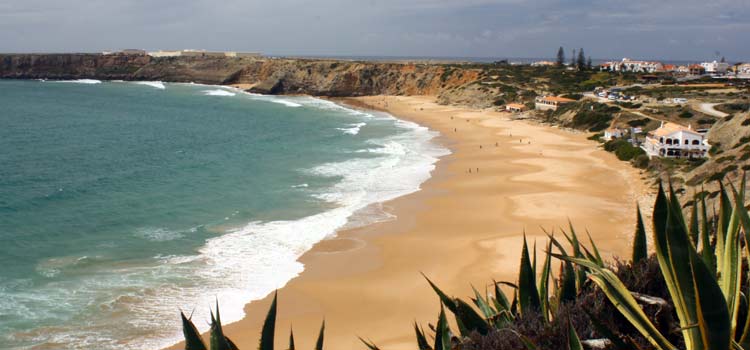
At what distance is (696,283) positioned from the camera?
300cm

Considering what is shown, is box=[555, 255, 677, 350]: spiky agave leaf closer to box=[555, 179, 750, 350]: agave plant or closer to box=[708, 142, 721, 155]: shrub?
box=[555, 179, 750, 350]: agave plant

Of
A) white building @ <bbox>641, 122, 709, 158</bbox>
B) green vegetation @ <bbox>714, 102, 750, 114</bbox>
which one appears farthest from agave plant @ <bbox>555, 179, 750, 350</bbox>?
green vegetation @ <bbox>714, 102, 750, 114</bbox>

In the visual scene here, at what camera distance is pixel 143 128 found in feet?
161

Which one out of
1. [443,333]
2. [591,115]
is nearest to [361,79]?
[591,115]

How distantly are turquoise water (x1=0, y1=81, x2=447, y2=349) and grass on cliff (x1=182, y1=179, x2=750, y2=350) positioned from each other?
8.86m

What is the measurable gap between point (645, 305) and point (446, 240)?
14191mm

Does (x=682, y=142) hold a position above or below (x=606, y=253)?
above

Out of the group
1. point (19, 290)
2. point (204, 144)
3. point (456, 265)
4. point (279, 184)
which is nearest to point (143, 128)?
point (204, 144)

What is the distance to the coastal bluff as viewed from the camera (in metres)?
88.1

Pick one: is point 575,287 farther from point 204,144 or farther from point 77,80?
point 77,80

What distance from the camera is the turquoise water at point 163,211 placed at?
13.6 metres

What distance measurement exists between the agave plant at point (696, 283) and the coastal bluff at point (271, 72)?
66452mm

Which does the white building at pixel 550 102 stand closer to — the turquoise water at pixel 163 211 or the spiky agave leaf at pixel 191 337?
the turquoise water at pixel 163 211

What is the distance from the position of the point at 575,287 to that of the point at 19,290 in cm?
1451
